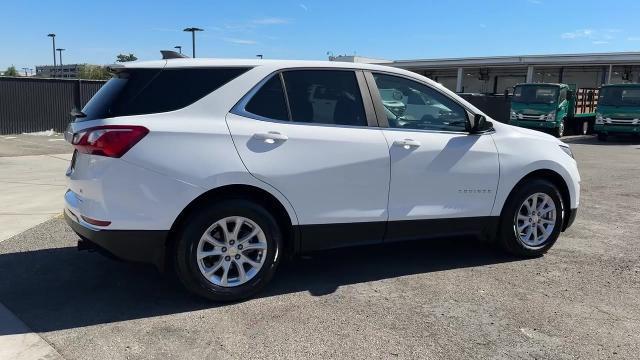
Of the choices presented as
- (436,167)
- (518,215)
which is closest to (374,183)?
(436,167)

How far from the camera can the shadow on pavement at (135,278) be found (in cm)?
411

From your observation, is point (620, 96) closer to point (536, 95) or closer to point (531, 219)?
point (536, 95)

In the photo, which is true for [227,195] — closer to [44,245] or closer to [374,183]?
[374,183]

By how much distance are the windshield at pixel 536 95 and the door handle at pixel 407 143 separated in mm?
21912

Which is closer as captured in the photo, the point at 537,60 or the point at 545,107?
the point at 545,107

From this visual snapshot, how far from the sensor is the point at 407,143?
15.5 feet

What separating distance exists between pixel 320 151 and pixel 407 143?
0.81 meters

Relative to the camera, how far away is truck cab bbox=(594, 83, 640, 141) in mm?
23047

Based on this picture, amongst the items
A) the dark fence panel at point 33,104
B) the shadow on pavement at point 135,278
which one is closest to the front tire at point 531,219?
the shadow on pavement at point 135,278

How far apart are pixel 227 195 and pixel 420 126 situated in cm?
184

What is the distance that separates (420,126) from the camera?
Answer: 495 centimetres

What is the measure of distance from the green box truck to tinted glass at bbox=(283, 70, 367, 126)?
21.8 metres

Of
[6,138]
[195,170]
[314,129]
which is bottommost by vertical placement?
[6,138]

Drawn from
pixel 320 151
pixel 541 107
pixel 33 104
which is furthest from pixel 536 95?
pixel 320 151
